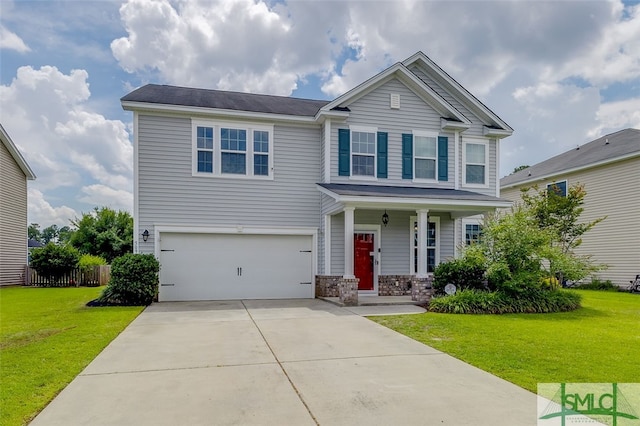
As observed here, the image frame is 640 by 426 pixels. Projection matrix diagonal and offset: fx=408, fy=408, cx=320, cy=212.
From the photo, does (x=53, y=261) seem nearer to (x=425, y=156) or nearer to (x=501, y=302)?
(x=425, y=156)

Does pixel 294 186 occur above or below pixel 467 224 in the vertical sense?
above

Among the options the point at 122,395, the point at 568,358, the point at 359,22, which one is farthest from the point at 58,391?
the point at 359,22

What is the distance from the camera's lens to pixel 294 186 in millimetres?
13344

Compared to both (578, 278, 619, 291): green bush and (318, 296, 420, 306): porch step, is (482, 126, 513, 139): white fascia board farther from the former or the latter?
(578, 278, 619, 291): green bush

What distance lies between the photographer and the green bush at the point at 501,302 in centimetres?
1008

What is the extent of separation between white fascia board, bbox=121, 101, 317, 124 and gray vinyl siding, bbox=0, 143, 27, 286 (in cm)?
1093

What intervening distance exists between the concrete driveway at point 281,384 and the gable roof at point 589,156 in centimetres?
1544

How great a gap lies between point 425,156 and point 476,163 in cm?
213

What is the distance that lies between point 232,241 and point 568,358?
376 inches

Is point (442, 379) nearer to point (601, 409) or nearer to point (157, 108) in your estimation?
point (601, 409)

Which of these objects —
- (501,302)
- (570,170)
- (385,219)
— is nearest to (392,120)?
(385,219)

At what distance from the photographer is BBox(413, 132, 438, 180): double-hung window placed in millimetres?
13789

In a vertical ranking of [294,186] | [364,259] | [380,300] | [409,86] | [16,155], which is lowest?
[380,300]

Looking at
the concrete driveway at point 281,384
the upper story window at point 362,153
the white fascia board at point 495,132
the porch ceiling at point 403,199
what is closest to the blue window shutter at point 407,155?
the upper story window at point 362,153
